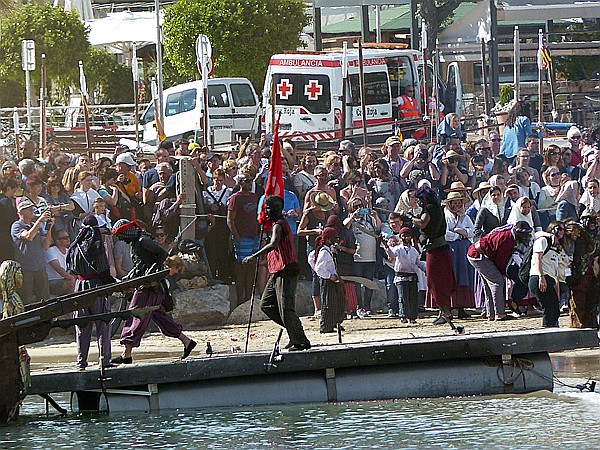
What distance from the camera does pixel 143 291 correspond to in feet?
43.4

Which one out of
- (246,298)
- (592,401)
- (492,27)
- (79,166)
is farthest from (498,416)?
(492,27)

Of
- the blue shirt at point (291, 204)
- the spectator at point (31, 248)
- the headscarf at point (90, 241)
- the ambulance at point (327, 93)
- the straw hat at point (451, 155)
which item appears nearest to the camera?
the headscarf at point (90, 241)

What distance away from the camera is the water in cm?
→ 1099

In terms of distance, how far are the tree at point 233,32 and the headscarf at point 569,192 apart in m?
18.9

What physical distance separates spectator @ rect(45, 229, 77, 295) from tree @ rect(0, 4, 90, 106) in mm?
21364

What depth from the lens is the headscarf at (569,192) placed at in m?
17.8

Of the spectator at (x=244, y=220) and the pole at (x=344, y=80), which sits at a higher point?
the pole at (x=344, y=80)

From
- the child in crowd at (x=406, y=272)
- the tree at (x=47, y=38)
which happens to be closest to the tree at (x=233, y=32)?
the tree at (x=47, y=38)

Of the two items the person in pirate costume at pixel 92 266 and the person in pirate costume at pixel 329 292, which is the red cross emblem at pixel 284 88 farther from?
the person in pirate costume at pixel 92 266

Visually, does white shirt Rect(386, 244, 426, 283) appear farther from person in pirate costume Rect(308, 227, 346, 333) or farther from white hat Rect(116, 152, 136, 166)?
white hat Rect(116, 152, 136, 166)

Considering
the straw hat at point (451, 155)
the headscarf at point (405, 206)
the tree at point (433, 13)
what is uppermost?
the tree at point (433, 13)

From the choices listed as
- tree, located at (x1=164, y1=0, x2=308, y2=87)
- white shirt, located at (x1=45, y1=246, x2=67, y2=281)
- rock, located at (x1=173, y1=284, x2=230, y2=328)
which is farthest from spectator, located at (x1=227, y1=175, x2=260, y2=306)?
tree, located at (x1=164, y1=0, x2=308, y2=87)

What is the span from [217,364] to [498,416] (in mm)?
2601

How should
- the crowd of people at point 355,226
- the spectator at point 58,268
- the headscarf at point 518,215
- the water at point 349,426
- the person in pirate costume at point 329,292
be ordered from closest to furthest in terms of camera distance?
the water at point 349,426 < the crowd of people at point 355,226 < the person in pirate costume at point 329,292 < the spectator at point 58,268 < the headscarf at point 518,215
